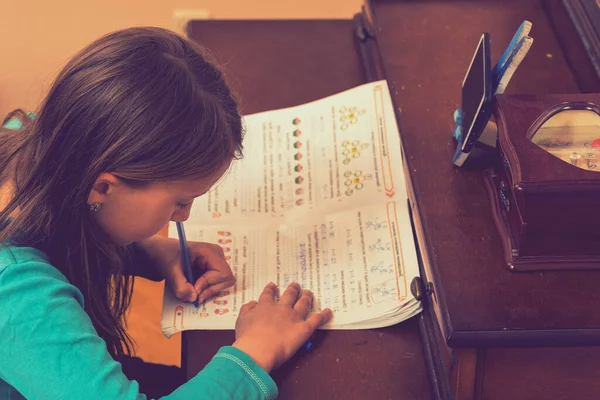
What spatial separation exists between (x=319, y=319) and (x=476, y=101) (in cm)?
29

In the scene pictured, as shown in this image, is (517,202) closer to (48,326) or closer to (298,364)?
(298,364)

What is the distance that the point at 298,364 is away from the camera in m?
0.81

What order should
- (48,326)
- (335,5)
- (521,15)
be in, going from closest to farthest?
(48,326) → (521,15) → (335,5)

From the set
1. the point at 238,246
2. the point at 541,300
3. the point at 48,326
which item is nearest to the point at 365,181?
the point at 238,246

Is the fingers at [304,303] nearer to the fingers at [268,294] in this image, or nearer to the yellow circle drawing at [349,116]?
the fingers at [268,294]

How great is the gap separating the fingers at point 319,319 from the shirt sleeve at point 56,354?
0.31ft

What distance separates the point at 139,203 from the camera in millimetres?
788

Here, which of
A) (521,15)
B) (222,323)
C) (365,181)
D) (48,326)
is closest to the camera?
(48,326)

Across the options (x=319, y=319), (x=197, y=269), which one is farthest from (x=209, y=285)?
(x=319, y=319)

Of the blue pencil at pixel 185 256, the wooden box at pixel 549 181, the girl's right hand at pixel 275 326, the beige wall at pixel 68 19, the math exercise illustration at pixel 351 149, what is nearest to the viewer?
the wooden box at pixel 549 181

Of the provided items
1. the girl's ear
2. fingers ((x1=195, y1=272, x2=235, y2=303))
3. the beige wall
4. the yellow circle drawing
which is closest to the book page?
the yellow circle drawing

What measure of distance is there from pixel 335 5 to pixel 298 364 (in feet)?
4.52

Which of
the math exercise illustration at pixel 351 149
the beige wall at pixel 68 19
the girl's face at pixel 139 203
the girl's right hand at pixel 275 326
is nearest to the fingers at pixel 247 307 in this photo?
the girl's right hand at pixel 275 326

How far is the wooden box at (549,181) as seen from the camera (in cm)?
69
